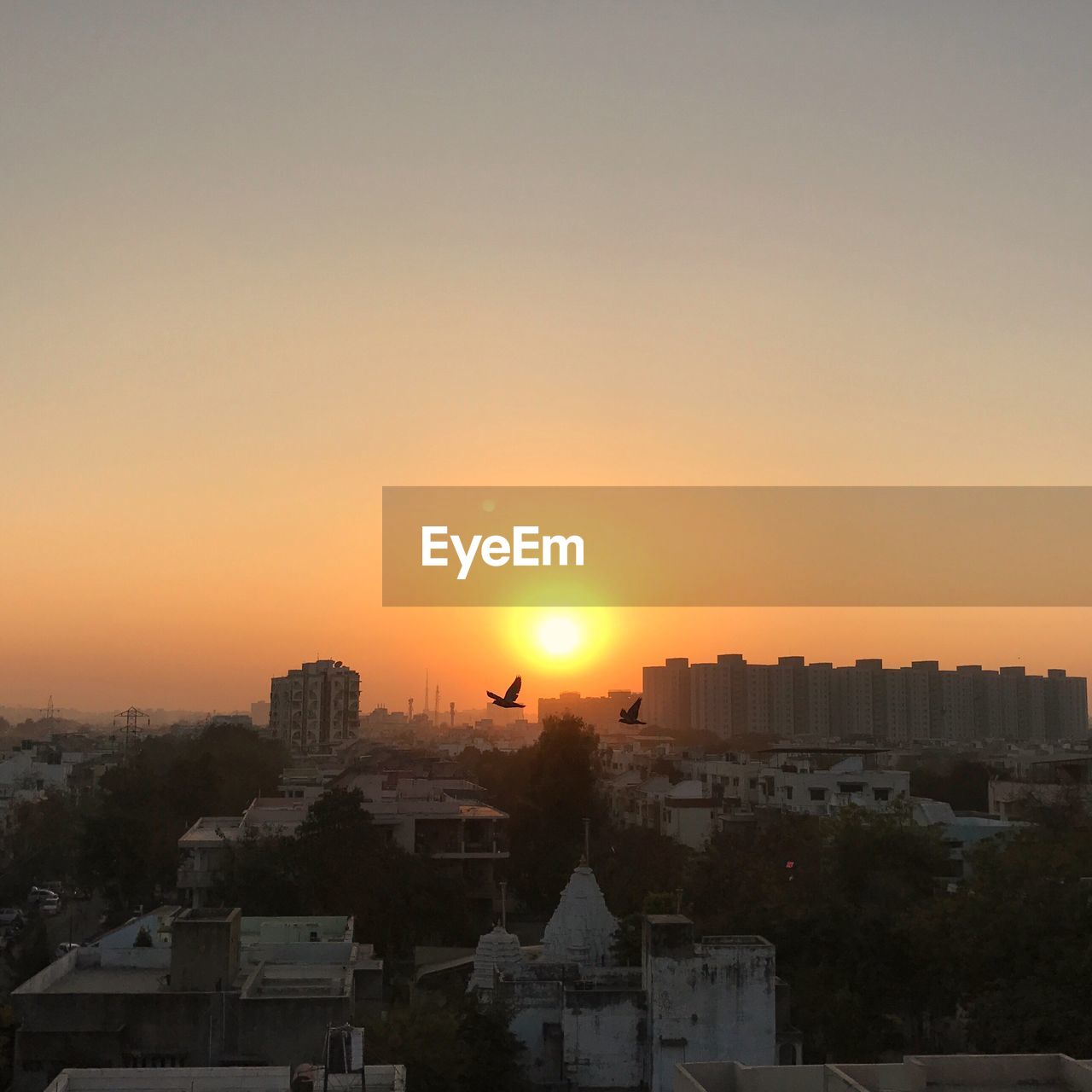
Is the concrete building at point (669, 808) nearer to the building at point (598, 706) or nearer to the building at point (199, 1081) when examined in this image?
the building at point (199, 1081)

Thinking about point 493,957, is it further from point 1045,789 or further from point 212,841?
point 1045,789

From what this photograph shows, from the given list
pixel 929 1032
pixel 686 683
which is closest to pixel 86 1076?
pixel 929 1032

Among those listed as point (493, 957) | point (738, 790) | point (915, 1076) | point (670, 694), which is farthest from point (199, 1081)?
point (670, 694)

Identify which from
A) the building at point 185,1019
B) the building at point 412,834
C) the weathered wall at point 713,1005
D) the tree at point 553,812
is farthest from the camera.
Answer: the tree at point 553,812

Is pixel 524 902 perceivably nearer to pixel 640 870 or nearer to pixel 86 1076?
pixel 640 870

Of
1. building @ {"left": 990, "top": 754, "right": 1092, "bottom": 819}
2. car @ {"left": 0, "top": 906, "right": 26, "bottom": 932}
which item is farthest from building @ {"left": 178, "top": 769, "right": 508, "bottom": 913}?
building @ {"left": 990, "top": 754, "right": 1092, "bottom": 819}

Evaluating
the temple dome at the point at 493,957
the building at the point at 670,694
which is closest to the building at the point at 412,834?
the temple dome at the point at 493,957
